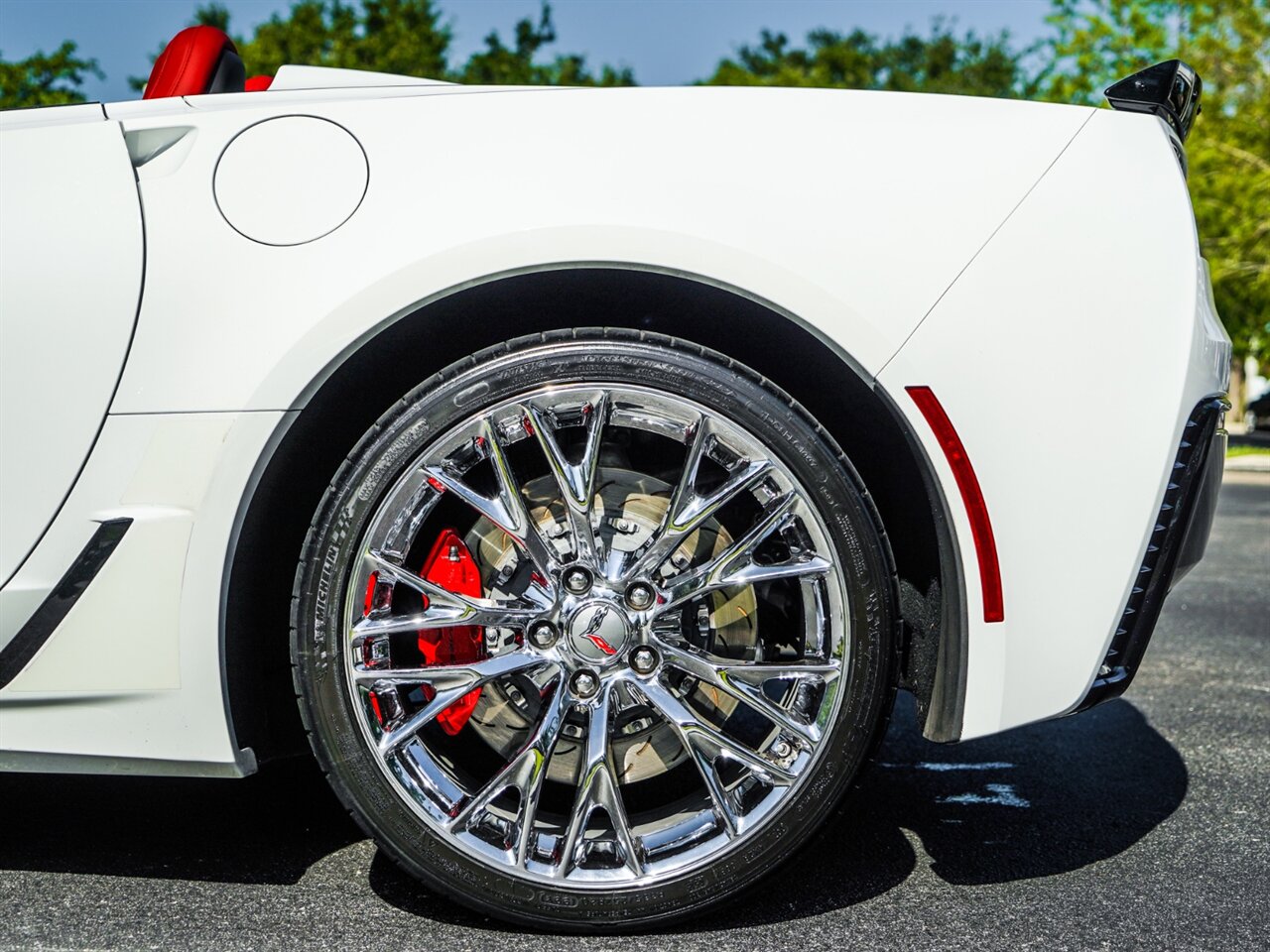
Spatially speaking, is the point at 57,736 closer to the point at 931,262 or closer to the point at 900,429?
the point at 900,429

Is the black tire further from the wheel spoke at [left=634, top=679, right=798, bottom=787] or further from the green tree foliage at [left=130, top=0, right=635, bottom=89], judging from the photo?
the green tree foliage at [left=130, top=0, right=635, bottom=89]

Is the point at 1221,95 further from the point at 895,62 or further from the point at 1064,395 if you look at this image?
the point at 895,62

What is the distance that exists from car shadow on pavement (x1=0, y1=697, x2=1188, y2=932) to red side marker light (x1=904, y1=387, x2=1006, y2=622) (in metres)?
0.33

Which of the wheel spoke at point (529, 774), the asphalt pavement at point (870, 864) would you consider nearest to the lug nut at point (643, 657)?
the wheel spoke at point (529, 774)

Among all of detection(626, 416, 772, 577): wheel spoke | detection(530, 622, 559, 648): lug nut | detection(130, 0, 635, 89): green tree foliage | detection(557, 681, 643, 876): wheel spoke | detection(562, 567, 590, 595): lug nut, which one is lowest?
detection(557, 681, 643, 876): wheel spoke

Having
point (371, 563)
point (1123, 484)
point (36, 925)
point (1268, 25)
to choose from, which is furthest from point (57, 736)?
point (1268, 25)

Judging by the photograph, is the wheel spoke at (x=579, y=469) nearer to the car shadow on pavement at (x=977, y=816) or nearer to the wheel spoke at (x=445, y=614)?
the wheel spoke at (x=445, y=614)

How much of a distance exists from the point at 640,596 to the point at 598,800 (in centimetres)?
31

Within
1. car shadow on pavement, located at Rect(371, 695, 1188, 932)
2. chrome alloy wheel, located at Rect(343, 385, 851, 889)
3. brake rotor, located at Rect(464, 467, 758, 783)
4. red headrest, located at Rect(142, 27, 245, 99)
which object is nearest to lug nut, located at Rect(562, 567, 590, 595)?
chrome alloy wheel, located at Rect(343, 385, 851, 889)

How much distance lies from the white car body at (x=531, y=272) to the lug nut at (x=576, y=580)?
0.46 metres

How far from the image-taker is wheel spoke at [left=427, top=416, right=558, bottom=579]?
1.83 metres

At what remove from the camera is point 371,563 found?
181cm

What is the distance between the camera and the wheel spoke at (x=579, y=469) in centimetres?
183

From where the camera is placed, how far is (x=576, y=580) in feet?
6.00
